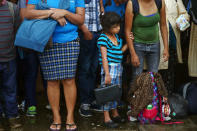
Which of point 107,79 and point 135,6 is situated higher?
point 135,6

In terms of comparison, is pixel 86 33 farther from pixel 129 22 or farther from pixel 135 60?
pixel 135 60

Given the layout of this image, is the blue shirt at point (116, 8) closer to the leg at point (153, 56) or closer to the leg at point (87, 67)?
the leg at point (87, 67)

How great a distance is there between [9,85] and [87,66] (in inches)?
45.3

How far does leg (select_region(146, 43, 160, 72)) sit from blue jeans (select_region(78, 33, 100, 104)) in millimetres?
783

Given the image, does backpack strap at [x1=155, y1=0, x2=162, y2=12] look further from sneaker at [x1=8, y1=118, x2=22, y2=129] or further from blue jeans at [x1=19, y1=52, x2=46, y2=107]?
sneaker at [x1=8, y1=118, x2=22, y2=129]

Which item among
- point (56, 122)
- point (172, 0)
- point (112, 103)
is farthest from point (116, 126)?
point (172, 0)

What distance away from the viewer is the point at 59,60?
3541 mm

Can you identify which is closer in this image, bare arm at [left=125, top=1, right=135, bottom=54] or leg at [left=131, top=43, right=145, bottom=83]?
bare arm at [left=125, top=1, right=135, bottom=54]

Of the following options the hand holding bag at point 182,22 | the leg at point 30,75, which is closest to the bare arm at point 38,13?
the leg at point 30,75

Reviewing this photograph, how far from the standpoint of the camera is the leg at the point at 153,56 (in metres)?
4.11

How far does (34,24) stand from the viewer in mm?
3285

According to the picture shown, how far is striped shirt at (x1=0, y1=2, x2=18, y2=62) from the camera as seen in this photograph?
3.71m

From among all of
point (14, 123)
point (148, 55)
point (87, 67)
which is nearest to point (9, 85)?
point (14, 123)

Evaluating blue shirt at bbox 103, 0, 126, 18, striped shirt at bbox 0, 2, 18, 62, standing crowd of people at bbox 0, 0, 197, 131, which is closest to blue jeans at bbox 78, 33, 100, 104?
standing crowd of people at bbox 0, 0, 197, 131
